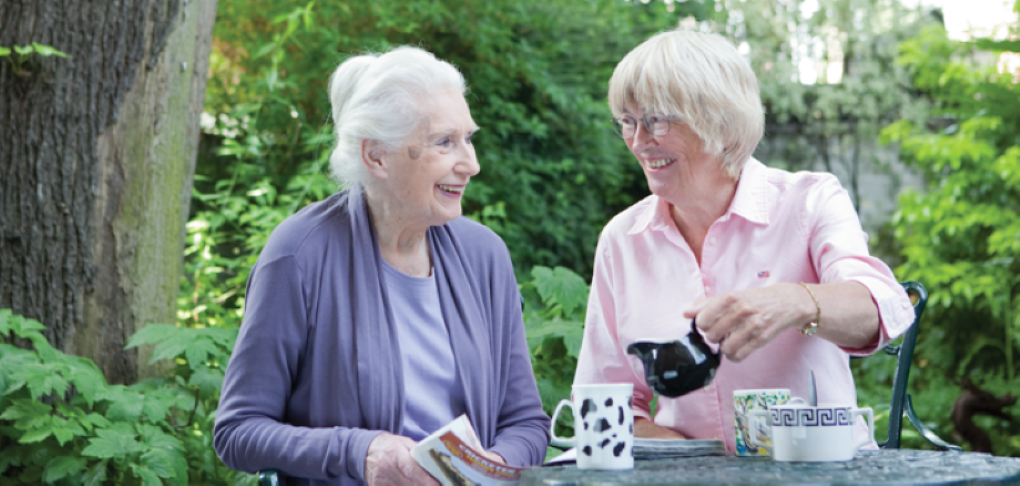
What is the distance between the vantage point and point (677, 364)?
131 centimetres

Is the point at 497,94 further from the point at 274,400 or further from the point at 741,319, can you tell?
the point at 741,319

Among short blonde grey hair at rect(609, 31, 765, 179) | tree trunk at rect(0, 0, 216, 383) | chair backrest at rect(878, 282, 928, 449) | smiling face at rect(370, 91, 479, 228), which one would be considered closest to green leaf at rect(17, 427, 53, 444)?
tree trunk at rect(0, 0, 216, 383)

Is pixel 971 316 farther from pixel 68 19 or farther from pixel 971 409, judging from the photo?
pixel 68 19

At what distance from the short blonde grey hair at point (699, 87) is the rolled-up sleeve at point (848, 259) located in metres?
0.20

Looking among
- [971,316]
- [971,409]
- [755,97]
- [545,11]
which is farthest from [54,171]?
[971,316]

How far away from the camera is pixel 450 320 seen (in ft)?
5.89

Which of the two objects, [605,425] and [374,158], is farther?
[374,158]

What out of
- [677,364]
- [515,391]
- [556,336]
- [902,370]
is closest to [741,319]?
[677,364]

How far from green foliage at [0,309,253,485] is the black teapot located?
58.3 inches

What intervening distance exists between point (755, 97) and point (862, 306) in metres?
0.54

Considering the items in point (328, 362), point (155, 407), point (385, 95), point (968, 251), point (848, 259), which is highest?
point (385, 95)

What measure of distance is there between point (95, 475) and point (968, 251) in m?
5.04

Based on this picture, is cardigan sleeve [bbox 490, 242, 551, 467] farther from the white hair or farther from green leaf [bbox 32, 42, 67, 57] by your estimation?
green leaf [bbox 32, 42, 67, 57]

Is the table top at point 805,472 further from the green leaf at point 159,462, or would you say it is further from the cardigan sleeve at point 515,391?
the green leaf at point 159,462
